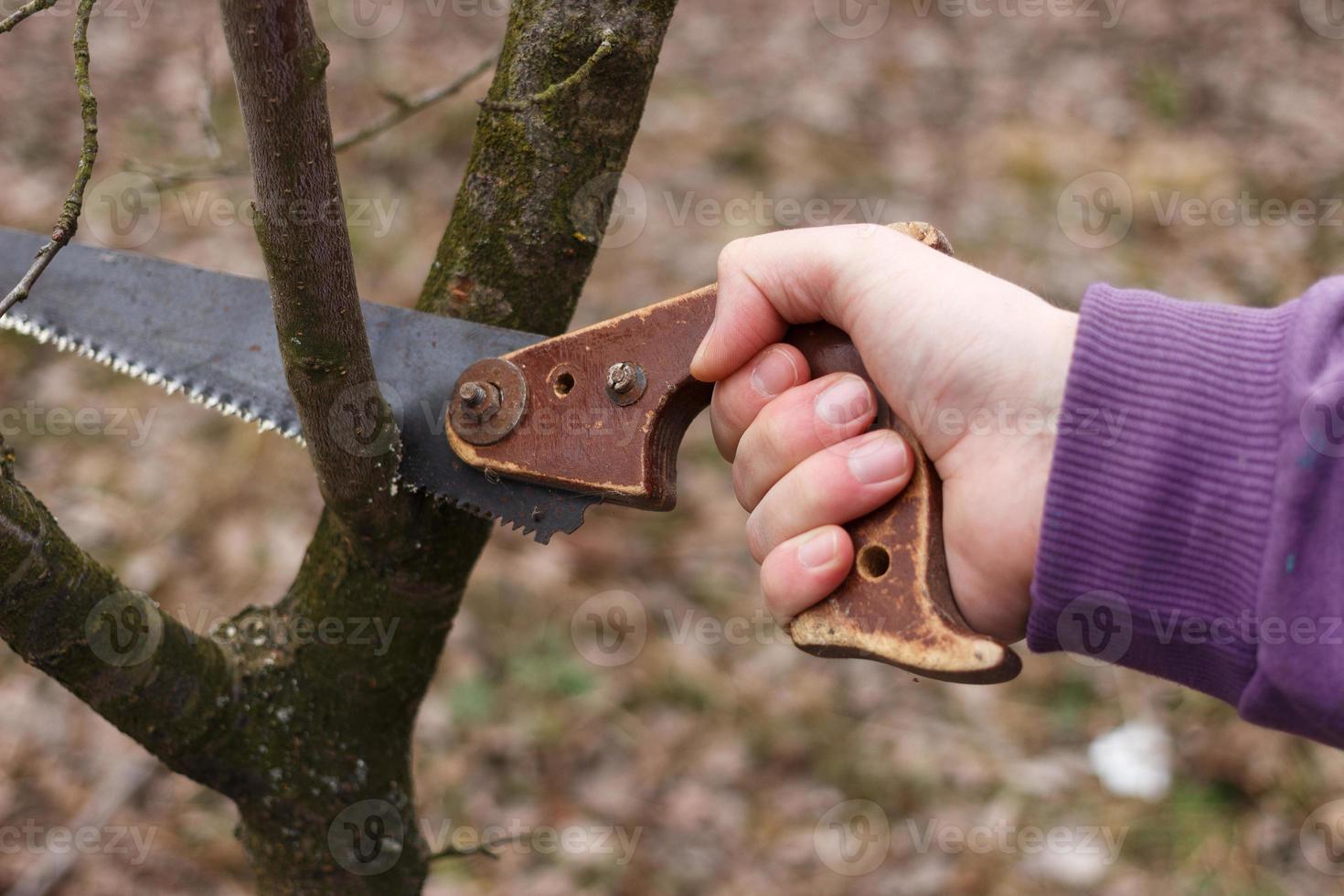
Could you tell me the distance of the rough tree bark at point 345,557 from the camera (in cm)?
156

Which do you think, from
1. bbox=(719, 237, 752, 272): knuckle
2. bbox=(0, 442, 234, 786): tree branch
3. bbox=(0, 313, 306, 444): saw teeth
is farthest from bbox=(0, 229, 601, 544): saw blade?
bbox=(0, 442, 234, 786): tree branch

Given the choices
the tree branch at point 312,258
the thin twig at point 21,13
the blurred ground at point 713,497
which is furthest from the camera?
the blurred ground at point 713,497

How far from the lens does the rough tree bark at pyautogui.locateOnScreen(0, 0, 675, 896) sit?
1.56 m

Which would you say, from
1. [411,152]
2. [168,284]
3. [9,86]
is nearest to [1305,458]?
[168,284]

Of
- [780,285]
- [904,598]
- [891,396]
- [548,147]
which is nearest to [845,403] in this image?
[891,396]

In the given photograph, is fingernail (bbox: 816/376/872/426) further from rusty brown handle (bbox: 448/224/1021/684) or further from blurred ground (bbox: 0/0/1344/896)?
blurred ground (bbox: 0/0/1344/896)

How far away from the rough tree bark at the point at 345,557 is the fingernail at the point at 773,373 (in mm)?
387

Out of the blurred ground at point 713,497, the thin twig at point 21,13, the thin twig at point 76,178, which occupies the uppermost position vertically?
the thin twig at point 21,13

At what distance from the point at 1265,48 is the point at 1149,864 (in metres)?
6.72

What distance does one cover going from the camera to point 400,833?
2.20 m

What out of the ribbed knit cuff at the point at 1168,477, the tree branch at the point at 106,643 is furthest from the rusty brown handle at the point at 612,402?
the tree branch at the point at 106,643

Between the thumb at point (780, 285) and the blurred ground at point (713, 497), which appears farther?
the blurred ground at point (713, 497)

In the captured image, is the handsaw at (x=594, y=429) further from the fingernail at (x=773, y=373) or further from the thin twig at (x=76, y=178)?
the thin twig at (x=76, y=178)

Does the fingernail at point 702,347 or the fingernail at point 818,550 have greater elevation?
the fingernail at point 702,347
